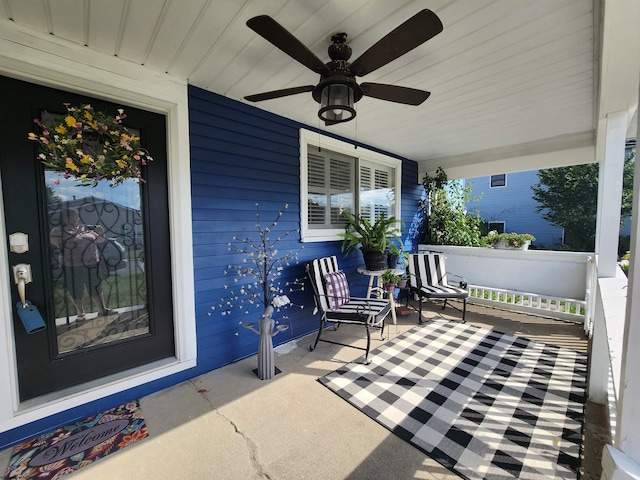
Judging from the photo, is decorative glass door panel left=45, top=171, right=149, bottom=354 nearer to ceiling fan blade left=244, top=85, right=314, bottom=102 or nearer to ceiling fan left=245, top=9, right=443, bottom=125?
ceiling fan blade left=244, top=85, right=314, bottom=102

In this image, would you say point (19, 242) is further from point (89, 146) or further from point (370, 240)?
point (370, 240)

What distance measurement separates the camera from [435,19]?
3.67 feet

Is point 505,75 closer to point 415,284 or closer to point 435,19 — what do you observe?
point 435,19

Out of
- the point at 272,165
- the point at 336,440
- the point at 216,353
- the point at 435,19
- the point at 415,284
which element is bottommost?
the point at 336,440

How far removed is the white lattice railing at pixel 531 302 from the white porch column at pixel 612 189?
5.41ft

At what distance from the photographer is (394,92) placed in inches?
66.7

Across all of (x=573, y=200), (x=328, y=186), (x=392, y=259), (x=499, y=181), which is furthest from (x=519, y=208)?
(x=328, y=186)

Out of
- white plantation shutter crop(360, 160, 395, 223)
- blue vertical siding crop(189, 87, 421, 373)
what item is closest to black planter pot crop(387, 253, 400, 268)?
white plantation shutter crop(360, 160, 395, 223)

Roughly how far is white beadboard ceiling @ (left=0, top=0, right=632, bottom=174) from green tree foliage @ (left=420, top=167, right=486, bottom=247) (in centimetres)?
233

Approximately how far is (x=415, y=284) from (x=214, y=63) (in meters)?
3.52

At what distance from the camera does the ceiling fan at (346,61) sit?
46.8 inches

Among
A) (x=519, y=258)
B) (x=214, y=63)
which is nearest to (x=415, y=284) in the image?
(x=519, y=258)

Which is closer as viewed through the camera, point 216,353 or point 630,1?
point 630,1

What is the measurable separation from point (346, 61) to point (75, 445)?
2.86m
